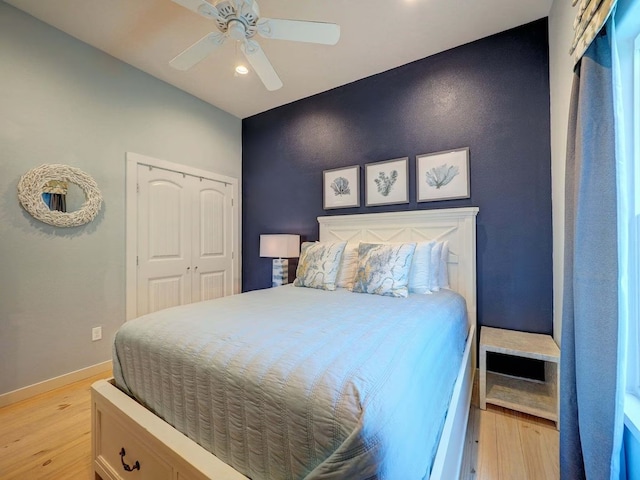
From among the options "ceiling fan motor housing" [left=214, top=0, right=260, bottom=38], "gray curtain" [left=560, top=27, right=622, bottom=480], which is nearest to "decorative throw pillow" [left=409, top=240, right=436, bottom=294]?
"gray curtain" [left=560, top=27, right=622, bottom=480]

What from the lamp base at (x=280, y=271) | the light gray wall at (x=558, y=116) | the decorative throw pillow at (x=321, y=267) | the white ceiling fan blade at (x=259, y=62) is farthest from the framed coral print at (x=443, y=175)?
the lamp base at (x=280, y=271)

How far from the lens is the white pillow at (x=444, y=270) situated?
2.32 metres

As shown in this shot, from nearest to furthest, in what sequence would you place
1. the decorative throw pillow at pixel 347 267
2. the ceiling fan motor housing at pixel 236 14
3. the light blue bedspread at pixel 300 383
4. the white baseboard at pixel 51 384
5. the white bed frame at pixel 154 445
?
the light blue bedspread at pixel 300 383
the white bed frame at pixel 154 445
the ceiling fan motor housing at pixel 236 14
the white baseboard at pixel 51 384
the decorative throw pillow at pixel 347 267

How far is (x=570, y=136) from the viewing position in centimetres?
130

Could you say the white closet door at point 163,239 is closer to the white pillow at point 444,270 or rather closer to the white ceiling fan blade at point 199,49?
the white ceiling fan blade at point 199,49

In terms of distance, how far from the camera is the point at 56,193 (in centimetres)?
225

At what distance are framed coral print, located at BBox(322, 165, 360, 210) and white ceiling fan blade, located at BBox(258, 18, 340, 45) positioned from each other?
4.77 feet

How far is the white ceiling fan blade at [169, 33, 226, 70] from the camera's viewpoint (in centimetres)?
172

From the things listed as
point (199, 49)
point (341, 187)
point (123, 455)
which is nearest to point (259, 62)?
point (199, 49)

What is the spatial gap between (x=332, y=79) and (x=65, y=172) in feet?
8.73

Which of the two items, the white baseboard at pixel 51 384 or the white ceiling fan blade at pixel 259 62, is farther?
the white baseboard at pixel 51 384

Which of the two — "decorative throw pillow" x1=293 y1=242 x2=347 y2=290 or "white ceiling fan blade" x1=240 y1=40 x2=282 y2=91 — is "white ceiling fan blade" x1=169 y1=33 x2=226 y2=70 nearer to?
"white ceiling fan blade" x1=240 y1=40 x2=282 y2=91

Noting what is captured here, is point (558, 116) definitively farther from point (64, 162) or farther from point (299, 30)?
point (64, 162)

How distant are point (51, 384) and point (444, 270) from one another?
337 centimetres
